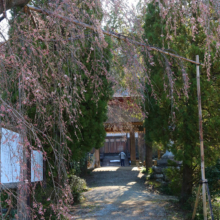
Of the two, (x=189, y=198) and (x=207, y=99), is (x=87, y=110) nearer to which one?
(x=207, y=99)

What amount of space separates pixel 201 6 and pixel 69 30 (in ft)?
3.94

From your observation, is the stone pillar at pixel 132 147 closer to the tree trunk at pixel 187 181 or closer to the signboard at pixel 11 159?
the tree trunk at pixel 187 181

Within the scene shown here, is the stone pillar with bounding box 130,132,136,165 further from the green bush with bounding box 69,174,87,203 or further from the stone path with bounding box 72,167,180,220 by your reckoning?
the green bush with bounding box 69,174,87,203

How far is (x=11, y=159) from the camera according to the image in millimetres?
1942

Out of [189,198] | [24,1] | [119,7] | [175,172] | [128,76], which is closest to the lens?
[119,7]

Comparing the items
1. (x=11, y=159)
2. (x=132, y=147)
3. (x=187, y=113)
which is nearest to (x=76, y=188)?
(x=187, y=113)

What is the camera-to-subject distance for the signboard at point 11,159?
6.26ft

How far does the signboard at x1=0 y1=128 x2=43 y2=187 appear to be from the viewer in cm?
191

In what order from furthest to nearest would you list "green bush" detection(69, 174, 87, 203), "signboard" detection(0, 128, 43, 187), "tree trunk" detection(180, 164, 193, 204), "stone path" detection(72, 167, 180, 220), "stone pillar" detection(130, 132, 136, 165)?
1. "stone pillar" detection(130, 132, 136, 165)
2. "green bush" detection(69, 174, 87, 203)
3. "tree trunk" detection(180, 164, 193, 204)
4. "stone path" detection(72, 167, 180, 220)
5. "signboard" detection(0, 128, 43, 187)

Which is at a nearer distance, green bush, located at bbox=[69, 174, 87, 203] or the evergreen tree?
the evergreen tree

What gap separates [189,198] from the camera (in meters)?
5.84

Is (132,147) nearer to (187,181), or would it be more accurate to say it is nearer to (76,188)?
(76,188)

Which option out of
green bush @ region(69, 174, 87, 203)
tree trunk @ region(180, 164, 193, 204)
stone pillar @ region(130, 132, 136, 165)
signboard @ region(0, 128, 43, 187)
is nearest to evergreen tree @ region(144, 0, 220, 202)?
tree trunk @ region(180, 164, 193, 204)

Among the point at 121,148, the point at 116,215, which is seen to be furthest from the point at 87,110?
the point at 121,148
